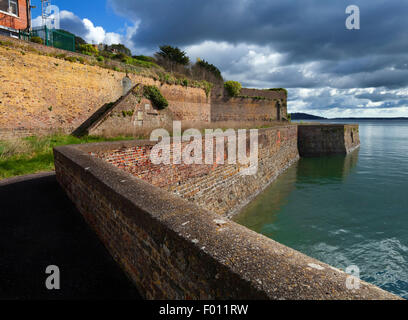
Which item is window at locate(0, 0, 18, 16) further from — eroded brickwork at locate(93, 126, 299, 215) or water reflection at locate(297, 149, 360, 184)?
water reflection at locate(297, 149, 360, 184)

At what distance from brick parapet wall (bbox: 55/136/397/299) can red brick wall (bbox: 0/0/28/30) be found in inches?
909

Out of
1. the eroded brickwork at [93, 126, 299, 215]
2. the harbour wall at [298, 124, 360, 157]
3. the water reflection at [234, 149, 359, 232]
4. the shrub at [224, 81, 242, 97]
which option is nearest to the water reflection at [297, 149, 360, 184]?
the water reflection at [234, 149, 359, 232]

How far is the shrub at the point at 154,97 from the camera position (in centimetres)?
1716

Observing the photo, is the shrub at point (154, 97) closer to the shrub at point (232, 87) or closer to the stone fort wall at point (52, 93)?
the stone fort wall at point (52, 93)

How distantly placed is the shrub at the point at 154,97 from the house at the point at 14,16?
12285 mm

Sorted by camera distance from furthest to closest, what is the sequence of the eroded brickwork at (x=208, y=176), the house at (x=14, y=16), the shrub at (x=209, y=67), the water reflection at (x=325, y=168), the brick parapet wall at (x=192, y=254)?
the shrub at (x=209, y=67) < the house at (x=14, y=16) < the water reflection at (x=325, y=168) < the eroded brickwork at (x=208, y=176) < the brick parapet wall at (x=192, y=254)

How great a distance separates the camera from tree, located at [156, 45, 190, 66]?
31750 mm

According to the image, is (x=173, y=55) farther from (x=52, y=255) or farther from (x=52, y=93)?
(x=52, y=255)

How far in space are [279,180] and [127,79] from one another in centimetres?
1287

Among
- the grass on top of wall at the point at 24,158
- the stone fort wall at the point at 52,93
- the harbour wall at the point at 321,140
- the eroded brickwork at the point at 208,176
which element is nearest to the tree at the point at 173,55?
the stone fort wall at the point at 52,93

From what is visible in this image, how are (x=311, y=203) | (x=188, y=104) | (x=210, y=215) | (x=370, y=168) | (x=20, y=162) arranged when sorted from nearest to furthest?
(x=210, y=215) → (x=20, y=162) → (x=311, y=203) → (x=370, y=168) → (x=188, y=104)

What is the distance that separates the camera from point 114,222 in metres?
3.11

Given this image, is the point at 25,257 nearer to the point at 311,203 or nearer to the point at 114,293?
the point at 114,293
